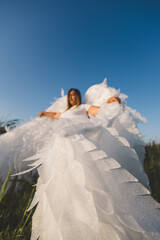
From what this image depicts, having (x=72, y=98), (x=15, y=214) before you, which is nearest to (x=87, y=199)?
(x=15, y=214)

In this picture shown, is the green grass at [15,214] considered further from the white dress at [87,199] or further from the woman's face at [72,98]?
the woman's face at [72,98]

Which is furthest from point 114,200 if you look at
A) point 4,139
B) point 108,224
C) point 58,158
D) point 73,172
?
point 4,139

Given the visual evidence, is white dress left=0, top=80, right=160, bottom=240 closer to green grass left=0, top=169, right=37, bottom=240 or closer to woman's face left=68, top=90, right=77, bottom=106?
green grass left=0, top=169, right=37, bottom=240

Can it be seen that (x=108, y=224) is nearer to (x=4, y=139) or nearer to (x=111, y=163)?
(x=111, y=163)

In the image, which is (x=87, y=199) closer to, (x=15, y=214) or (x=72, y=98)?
(x=15, y=214)

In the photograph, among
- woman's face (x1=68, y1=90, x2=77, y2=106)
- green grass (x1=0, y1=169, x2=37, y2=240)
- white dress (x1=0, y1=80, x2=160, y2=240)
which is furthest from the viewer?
woman's face (x1=68, y1=90, x2=77, y2=106)

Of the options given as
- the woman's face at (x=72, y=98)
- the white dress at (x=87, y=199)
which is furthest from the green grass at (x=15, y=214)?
the woman's face at (x=72, y=98)

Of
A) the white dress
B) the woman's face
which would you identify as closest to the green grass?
the white dress

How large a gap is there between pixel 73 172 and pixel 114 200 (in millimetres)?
175

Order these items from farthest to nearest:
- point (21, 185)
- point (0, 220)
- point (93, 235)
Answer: point (21, 185) < point (0, 220) < point (93, 235)

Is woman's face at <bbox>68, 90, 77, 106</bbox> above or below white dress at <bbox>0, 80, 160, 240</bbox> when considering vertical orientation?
above

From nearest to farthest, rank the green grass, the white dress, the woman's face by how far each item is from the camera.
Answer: the white dress, the green grass, the woman's face

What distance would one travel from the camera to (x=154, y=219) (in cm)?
46

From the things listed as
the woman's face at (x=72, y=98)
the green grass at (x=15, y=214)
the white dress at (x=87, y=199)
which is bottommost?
the green grass at (x=15, y=214)
